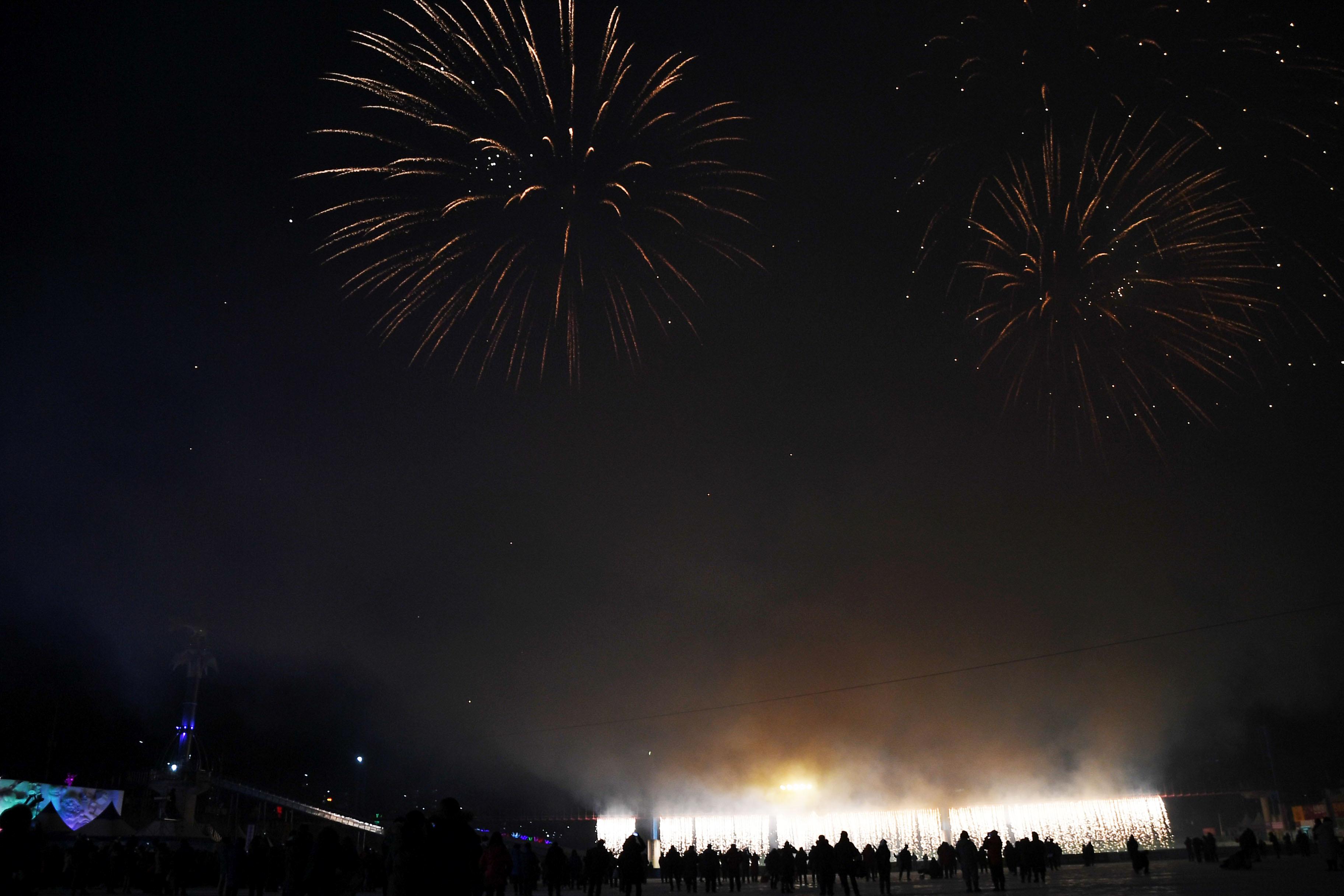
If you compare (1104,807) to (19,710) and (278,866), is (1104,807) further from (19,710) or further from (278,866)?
(19,710)

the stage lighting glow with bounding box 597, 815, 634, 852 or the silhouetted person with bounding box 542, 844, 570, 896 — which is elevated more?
the silhouetted person with bounding box 542, 844, 570, 896

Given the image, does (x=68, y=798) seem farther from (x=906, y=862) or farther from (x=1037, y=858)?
(x=1037, y=858)

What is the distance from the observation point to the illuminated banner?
38.8m

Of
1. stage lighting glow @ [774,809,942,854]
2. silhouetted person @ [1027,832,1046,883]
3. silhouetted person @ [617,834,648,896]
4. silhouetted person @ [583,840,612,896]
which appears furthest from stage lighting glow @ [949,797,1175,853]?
silhouetted person @ [617,834,648,896]

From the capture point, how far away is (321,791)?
10112cm

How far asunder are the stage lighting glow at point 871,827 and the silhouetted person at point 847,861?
160 feet

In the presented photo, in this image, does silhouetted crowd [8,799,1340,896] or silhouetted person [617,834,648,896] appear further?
silhouetted person [617,834,648,896]

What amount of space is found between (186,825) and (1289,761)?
87.5 m

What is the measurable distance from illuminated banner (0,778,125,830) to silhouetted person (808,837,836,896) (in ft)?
106

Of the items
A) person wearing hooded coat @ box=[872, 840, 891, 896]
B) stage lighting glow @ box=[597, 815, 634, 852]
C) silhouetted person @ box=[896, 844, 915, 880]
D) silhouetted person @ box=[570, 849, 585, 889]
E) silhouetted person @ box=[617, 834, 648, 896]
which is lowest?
stage lighting glow @ box=[597, 815, 634, 852]

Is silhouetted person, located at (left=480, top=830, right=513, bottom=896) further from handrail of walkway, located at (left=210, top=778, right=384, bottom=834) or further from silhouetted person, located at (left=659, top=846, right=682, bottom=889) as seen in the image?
handrail of walkway, located at (left=210, top=778, right=384, bottom=834)

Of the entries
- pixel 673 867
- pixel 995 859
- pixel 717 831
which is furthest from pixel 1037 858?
pixel 717 831

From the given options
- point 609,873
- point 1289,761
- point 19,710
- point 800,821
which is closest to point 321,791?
point 19,710

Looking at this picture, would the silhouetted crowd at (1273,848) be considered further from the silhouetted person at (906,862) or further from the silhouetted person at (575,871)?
the silhouetted person at (575,871)
